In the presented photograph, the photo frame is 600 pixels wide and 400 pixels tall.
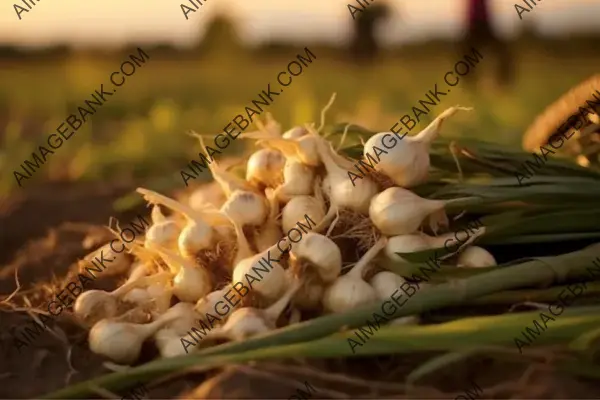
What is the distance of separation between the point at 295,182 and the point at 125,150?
2.30 meters

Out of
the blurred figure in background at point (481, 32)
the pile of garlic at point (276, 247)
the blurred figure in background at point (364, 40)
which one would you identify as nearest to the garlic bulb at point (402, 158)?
the pile of garlic at point (276, 247)

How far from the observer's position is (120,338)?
169 cm

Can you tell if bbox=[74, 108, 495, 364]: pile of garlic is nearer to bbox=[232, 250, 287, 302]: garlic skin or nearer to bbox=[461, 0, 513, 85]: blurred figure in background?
bbox=[232, 250, 287, 302]: garlic skin

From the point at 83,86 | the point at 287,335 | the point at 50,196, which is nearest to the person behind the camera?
the point at 287,335

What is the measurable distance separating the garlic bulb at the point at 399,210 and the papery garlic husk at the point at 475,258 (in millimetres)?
108

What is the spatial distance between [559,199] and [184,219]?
2.74 feet

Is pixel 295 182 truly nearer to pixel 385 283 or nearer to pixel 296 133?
pixel 296 133

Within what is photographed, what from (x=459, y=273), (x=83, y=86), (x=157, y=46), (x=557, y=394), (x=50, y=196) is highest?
(x=157, y=46)

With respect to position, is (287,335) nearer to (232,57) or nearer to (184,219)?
(184,219)

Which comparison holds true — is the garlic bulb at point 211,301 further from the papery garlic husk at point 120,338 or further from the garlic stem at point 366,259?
the garlic stem at point 366,259

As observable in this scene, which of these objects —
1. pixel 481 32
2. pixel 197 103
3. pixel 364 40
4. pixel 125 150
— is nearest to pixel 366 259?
pixel 125 150

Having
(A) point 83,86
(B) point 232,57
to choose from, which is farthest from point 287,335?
(B) point 232,57

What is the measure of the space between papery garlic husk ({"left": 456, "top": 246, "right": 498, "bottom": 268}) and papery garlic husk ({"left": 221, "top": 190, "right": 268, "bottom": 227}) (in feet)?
1.37

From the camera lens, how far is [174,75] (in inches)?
464
